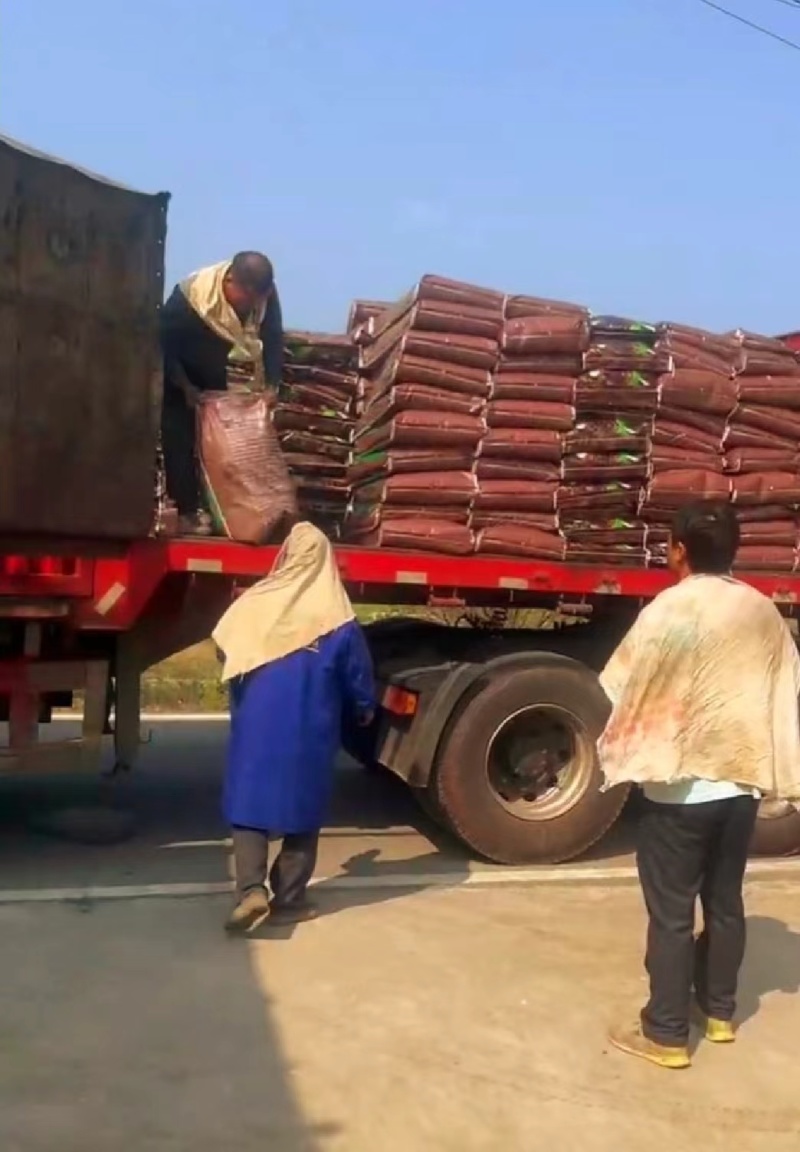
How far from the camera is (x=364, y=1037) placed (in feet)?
14.4

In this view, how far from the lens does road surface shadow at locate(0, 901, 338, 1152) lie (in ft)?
12.2

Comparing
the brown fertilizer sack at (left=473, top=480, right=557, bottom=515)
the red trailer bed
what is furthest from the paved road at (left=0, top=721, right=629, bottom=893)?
the brown fertilizer sack at (left=473, top=480, right=557, bottom=515)

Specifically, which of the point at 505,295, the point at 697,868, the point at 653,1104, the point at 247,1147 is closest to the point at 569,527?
the point at 505,295

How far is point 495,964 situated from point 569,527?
8.52 feet

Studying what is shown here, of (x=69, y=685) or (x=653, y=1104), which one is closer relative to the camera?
(x=653, y=1104)

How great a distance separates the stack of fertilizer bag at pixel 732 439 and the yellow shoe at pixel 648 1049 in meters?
3.24

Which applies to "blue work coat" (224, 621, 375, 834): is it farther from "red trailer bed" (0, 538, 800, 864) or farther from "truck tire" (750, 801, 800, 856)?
"truck tire" (750, 801, 800, 856)

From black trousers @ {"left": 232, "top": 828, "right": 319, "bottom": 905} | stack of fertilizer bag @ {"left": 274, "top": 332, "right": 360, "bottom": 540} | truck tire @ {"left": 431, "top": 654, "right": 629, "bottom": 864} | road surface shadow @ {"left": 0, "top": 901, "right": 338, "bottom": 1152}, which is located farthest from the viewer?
stack of fertilizer bag @ {"left": 274, "top": 332, "right": 360, "bottom": 540}

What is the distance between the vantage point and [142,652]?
22.0 ft

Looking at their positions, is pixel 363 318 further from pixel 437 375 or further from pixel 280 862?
pixel 280 862

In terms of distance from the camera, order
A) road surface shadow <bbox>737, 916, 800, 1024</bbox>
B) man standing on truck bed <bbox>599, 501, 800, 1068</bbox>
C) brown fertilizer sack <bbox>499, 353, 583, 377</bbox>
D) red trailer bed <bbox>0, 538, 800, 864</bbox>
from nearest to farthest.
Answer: man standing on truck bed <bbox>599, 501, 800, 1068</bbox> < road surface shadow <bbox>737, 916, 800, 1024</bbox> < red trailer bed <bbox>0, 538, 800, 864</bbox> < brown fertilizer sack <bbox>499, 353, 583, 377</bbox>

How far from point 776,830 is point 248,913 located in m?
3.28

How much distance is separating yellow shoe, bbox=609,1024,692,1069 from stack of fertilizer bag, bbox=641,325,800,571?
10.6 feet

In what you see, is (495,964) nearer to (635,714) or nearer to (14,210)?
(635,714)
